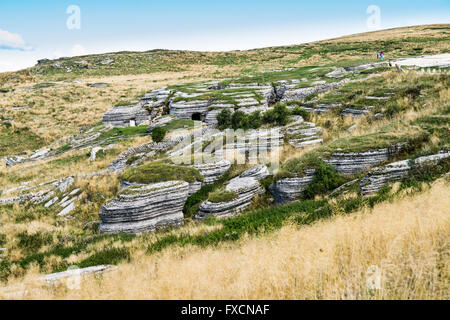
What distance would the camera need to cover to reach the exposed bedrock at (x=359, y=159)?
1262 cm

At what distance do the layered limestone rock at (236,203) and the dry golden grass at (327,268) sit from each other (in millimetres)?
5823

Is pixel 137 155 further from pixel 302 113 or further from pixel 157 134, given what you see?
pixel 302 113

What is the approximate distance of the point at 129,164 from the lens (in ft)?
73.8

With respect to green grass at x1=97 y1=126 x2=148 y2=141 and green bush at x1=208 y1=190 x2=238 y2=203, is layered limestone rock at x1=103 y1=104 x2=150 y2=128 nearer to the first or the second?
green grass at x1=97 y1=126 x2=148 y2=141

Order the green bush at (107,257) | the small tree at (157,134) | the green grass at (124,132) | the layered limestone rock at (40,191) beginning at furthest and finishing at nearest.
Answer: the green grass at (124,132) < the small tree at (157,134) < the layered limestone rock at (40,191) < the green bush at (107,257)

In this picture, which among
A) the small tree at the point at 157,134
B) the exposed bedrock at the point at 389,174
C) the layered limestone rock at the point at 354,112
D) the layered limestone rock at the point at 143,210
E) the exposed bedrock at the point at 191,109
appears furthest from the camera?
the exposed bedrock at the point at 191,109

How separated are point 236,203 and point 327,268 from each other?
8505mm

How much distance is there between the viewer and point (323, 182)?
41.1 ft

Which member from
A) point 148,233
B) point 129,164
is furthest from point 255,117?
point 148,233

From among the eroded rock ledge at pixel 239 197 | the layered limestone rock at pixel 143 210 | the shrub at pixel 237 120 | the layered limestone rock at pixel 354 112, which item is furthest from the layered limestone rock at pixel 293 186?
the shrub at pixel 237 120

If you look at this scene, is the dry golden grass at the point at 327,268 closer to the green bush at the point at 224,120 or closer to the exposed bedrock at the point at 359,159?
the exposed bedrock at the point at 359,159

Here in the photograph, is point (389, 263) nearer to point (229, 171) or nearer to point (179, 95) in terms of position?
point (229, 171)

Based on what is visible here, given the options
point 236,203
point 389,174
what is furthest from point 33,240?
point 389,174
